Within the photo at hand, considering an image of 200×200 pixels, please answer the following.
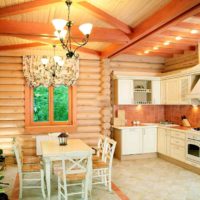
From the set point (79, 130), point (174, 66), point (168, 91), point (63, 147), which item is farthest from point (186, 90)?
point (63, 147)

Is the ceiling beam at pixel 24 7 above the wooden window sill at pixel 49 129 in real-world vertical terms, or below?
above

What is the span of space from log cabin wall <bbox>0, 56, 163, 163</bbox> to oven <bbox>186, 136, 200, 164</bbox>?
2.09 metres

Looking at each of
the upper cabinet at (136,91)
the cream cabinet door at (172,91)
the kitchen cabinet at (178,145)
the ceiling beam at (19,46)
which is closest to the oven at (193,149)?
the kitchen cabinet at (178,145)

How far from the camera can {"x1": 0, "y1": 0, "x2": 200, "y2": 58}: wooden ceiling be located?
11.2 feet

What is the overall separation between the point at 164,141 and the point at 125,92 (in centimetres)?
167

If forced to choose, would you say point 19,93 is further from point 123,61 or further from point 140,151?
point 140,151

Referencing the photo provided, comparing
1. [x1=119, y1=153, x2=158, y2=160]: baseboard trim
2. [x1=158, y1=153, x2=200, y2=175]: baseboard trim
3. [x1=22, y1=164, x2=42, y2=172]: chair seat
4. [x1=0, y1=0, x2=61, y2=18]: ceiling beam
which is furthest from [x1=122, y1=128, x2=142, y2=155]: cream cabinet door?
[x1=0, y1=0, x2=61, y2=18]: ceiling beam

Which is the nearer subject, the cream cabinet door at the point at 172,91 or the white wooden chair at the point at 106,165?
the white wooden chair at the point at 106,165

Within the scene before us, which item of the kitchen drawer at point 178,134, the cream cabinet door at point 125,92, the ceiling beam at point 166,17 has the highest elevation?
the ceiling beam at point 166,17

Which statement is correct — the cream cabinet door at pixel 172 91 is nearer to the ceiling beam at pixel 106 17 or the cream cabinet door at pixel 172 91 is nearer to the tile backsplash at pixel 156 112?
the tile backsplash at pixel 156 112

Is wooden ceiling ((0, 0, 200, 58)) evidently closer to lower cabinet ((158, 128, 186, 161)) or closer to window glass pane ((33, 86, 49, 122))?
window glass pane ((33, 86, 49, 122))

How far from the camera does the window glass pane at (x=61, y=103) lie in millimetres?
6371

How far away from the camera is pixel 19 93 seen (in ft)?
19.5

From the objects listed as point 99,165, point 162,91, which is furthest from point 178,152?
point 99,165
